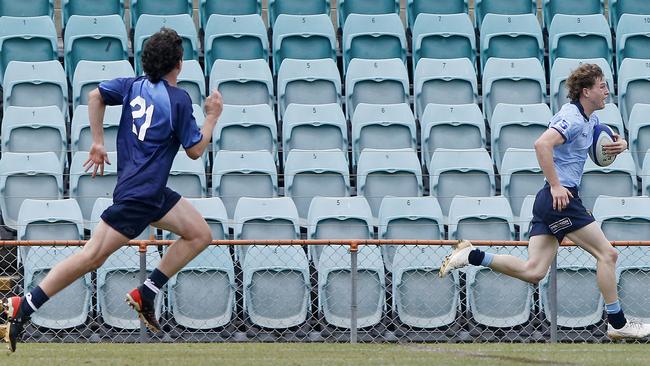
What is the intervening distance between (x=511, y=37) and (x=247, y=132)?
3.42 m

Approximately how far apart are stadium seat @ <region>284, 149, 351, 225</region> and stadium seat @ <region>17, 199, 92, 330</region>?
6.52ft

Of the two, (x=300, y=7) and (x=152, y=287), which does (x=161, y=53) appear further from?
(x=300, y=7)

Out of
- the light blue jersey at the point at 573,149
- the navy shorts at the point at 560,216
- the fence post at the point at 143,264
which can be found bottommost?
the fence post at the point at 143,264

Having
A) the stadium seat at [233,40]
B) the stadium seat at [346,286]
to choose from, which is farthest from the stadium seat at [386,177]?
the stadium seat at [233,40]

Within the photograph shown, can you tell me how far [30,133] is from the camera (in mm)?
12258

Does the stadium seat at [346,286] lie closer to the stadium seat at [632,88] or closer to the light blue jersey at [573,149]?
the light blue jersey at [573,149]

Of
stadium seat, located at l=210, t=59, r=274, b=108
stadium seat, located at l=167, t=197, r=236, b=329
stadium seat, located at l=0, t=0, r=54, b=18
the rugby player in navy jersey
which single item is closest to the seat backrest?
stadium seat, located at l=167, t=197, r=236, b=329

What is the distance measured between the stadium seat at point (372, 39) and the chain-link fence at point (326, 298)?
366 cm

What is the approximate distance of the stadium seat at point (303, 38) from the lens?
1411 cm

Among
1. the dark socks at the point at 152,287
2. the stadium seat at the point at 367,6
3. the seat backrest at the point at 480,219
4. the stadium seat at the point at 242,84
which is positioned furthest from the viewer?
the stadium seat at the point at 367,6

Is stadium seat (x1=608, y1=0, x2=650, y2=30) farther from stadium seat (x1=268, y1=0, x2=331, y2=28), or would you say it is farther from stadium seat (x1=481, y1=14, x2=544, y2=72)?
stadium seat (x1=268, y1=0, x2=331, y2=28)

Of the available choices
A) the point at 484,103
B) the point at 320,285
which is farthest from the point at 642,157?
the point at 320,285

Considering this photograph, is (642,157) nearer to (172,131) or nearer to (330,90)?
(330,90)

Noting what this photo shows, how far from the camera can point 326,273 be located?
10859mm
